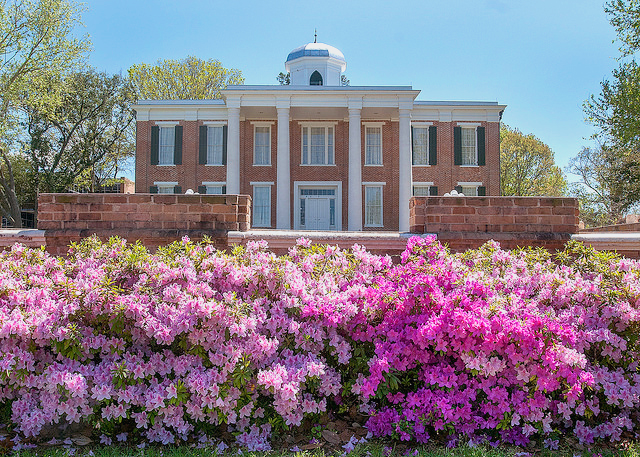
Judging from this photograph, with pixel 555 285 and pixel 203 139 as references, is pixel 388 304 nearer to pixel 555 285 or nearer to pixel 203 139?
pixel 555 285

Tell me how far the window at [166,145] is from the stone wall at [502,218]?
22878 mm

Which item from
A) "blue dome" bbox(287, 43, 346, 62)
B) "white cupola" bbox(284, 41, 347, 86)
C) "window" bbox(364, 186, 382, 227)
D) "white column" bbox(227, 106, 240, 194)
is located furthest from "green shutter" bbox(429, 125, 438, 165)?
"white column" bbox(227, 106, 240, 194)

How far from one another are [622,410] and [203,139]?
81.2ft

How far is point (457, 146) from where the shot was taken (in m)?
26.6

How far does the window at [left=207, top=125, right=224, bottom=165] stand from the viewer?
26672 mm

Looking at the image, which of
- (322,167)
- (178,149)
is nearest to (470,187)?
(322,167)

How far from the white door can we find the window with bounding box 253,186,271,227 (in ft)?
6.20

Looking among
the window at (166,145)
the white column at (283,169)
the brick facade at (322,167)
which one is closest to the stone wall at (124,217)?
the white column at (283,169)

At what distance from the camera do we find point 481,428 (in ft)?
11.5

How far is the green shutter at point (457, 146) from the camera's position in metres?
26.5

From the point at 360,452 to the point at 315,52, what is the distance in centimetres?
2868

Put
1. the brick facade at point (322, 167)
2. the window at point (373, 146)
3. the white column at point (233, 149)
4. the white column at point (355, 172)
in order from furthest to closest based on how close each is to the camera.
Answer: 1. the window at point (373, 146)
2. the brick facade at point (322, 167)
3. the white column at point (233, 149)
4. the white column at point (355, 172)

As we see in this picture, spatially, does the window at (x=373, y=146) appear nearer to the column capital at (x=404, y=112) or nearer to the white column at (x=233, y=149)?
the column capital at (x=404, y=112)

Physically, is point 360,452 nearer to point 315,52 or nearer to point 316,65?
point 316,65
